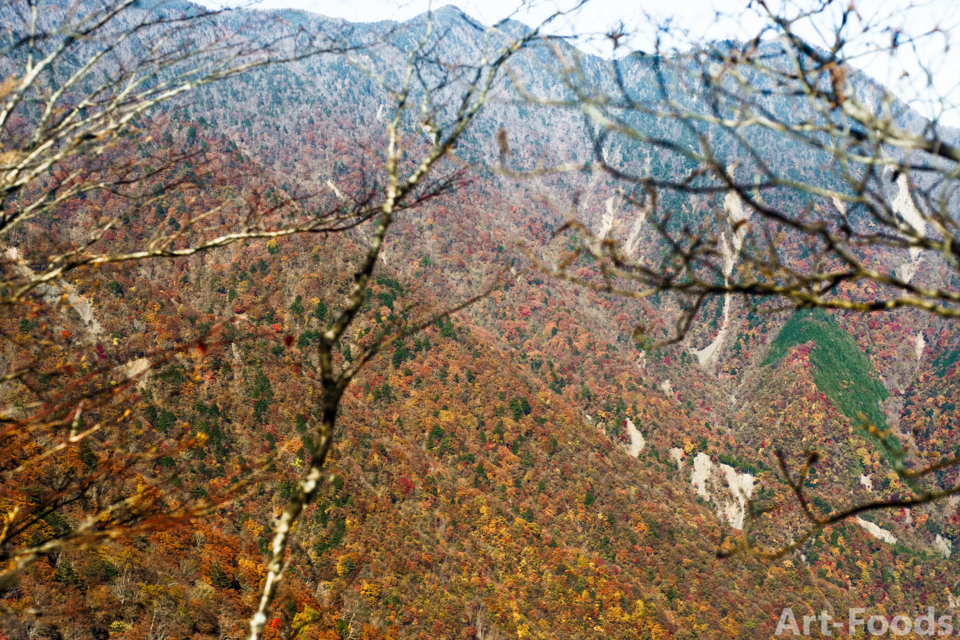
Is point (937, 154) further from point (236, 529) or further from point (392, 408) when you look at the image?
point (392, 408)

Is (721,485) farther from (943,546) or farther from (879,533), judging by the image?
(943,546)

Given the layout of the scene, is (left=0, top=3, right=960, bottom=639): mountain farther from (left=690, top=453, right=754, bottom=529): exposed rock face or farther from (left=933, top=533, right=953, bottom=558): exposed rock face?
(left=690, top=453, right=754, bottom=529): exposed rock face

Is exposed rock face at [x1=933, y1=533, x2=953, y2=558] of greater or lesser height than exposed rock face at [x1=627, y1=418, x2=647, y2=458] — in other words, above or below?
below

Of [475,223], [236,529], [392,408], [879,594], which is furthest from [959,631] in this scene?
[475,223]

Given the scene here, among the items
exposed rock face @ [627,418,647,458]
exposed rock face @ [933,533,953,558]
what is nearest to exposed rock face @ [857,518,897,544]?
exposed rock face @ [933,533,953,558]

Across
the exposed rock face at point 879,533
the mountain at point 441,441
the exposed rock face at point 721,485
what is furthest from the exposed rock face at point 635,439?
the exposed rock face at point 879,533

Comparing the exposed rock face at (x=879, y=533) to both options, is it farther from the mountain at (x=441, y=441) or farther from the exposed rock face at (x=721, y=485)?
the exposed rock face at (x=721, y=485)

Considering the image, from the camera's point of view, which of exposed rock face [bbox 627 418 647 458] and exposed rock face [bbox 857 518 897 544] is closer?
exposed rock face [bbox 857 518 897 544]

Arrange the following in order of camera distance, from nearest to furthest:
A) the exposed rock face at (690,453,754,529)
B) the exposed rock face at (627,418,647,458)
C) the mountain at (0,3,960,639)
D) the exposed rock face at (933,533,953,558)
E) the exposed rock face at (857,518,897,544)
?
the mountain at (0,3,960,639) < the exposed rock face at (933,533,953,558) < the exposed rock face at (857,518,897,544) < the exposed rock face at (690,453,754,529) < the exposed rock face at (627,418,647,458)
